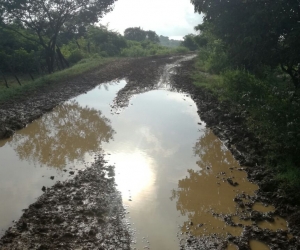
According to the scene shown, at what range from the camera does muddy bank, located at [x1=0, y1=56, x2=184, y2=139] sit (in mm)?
8837

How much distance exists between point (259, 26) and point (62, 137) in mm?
6401

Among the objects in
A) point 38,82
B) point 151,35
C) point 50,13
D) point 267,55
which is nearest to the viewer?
point 267,55

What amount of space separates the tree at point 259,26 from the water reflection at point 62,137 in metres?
4.86

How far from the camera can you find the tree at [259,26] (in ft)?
27.7

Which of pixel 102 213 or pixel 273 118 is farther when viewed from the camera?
pixel 273 118

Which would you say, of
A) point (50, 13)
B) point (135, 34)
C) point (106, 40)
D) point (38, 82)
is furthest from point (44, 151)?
point (135, 34)

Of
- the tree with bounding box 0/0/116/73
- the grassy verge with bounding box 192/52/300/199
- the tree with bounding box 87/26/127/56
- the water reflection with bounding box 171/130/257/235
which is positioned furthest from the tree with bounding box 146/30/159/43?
the water reflection with bounding box 171/130/257/235

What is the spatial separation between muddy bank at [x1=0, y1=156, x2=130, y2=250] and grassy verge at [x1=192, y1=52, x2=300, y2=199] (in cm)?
315

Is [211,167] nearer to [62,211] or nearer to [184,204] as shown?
[184,204]

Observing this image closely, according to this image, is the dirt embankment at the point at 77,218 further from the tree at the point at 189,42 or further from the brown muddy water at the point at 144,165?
the tree at the point at 189,42

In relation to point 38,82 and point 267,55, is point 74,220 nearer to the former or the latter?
point 267,55

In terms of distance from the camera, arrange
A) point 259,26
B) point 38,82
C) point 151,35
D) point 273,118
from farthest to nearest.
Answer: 1. point 151,35
2. point 38,82
3. point 259,26
4. point 273,118

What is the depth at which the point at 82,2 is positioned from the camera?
19.1m

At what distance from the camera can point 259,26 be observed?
347 inches
